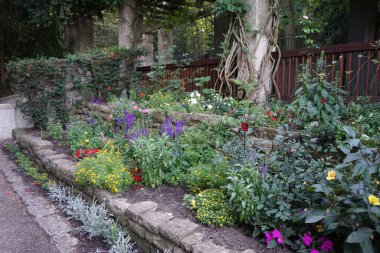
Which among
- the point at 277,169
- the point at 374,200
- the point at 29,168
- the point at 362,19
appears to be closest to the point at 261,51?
the point at 277,169

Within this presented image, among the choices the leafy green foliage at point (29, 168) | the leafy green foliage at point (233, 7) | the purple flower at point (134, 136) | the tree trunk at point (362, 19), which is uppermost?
the tree trunk at point (362, 19)

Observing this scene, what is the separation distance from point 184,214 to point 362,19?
7.43m

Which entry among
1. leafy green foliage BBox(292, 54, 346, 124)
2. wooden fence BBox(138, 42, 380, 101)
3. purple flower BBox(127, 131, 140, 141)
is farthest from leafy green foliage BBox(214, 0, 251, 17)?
purple flower BBox(127, 131, 140, 141)

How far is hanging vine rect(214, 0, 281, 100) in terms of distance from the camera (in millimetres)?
4367

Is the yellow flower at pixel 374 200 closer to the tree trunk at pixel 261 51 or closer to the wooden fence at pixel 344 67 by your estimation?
the wooden fence at pixel 344 67

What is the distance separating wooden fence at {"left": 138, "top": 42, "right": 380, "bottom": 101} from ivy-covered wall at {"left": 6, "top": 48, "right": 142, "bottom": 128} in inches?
135

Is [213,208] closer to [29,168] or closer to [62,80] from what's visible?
[29,168]

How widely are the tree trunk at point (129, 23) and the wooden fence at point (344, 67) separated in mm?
3557

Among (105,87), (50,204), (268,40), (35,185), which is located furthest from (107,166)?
(105,87)

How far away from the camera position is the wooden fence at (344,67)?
3380mm

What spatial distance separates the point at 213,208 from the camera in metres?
2.37

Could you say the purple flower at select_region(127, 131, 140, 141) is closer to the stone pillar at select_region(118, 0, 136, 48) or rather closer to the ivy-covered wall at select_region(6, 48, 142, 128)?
the ivy-covered wall at select_region(6, 48, 142, 128)

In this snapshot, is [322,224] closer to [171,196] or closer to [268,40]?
[171,196]

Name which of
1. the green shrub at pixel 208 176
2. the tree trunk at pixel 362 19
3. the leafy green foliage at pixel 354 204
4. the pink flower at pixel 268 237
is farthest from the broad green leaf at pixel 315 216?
the tree trunk at pixel 362 19
